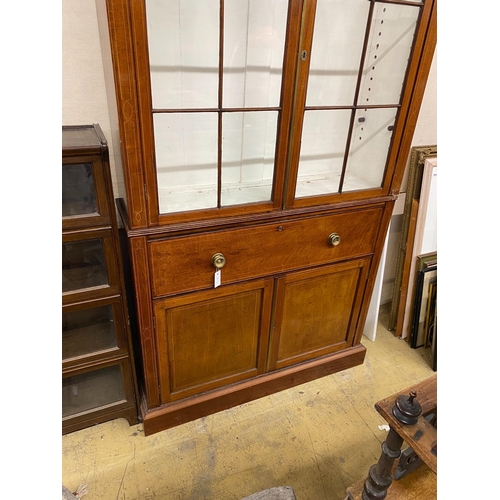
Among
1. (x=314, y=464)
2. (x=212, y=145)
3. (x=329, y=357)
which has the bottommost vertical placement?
(x=314, y=464)

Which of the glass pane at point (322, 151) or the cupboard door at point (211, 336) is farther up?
the glass pane at point (322, 151)

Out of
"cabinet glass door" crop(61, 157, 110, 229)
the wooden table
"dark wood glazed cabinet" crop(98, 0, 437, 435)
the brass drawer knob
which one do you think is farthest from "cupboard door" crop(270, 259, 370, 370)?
"cabinet glass door" crop(61, 157, 110, 229)

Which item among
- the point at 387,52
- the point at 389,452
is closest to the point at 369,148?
the point at 387,52

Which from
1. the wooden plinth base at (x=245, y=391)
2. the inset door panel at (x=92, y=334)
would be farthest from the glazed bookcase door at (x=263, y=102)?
the wooden plinth base at (x=245, y=391)

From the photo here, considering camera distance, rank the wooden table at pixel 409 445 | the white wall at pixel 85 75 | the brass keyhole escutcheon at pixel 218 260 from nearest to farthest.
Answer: the wooden table at pixel 409 445
the white wall at pixel 85 75
the brass keyhole escutcheon at pixel 218 260

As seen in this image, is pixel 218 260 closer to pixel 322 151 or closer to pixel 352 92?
pixel 322 151

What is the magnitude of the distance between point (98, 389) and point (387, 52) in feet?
5.64

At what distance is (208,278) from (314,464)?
0.87 meters

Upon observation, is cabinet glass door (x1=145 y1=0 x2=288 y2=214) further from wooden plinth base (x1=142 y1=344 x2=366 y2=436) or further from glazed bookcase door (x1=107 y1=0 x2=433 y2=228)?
wooden plinth base (x1=142 y1=344 x2=366 y2=436)

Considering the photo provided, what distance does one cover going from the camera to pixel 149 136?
109 cm

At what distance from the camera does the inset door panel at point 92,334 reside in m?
1.42

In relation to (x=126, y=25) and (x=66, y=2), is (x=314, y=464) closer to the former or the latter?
(x=126, y=25)

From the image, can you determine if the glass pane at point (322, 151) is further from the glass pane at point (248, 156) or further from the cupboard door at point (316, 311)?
the cupboard door at point (316, 311)

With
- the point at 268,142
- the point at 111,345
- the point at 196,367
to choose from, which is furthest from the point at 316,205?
the point at 111,345
